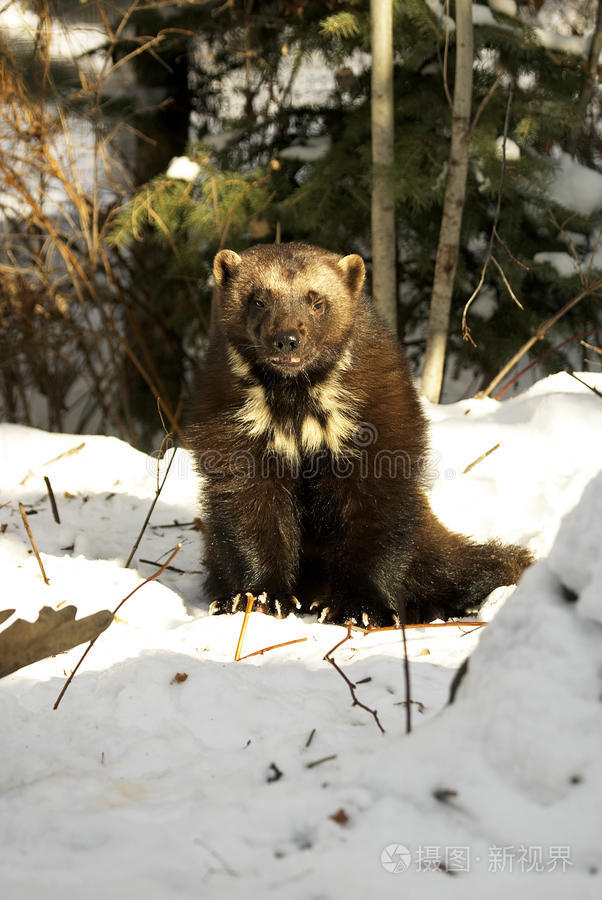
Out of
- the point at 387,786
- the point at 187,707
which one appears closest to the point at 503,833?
the point at 387,786

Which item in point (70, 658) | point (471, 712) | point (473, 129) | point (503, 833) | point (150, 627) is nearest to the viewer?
point (503, 833)

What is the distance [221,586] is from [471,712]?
1.92 meters

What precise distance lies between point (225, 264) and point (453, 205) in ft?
6.30

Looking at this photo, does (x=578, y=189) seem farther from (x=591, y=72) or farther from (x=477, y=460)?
(x=477, y=460)

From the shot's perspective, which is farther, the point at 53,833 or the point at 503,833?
the point at 53,833

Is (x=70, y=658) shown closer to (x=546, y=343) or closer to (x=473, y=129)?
(x=473, y=129)

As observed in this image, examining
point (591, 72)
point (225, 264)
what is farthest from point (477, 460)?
point (591, 72)

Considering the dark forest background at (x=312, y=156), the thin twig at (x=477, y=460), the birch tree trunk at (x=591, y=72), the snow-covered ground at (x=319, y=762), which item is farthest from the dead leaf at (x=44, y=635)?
the birch tree trunk at (x=591, y=72)

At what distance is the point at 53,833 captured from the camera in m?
1.29

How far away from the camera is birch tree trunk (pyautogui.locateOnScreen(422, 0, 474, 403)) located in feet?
13.5

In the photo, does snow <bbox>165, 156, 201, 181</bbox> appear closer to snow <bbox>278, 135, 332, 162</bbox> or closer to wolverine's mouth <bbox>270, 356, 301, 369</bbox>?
snow <bbox>278, 135, 332, 162</bbox>

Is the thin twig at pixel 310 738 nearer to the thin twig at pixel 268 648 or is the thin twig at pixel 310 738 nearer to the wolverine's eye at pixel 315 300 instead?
the thin twig at pixel 268 648

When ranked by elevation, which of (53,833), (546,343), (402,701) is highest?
(53,833)

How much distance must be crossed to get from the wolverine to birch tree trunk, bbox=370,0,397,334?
149 centimetres
